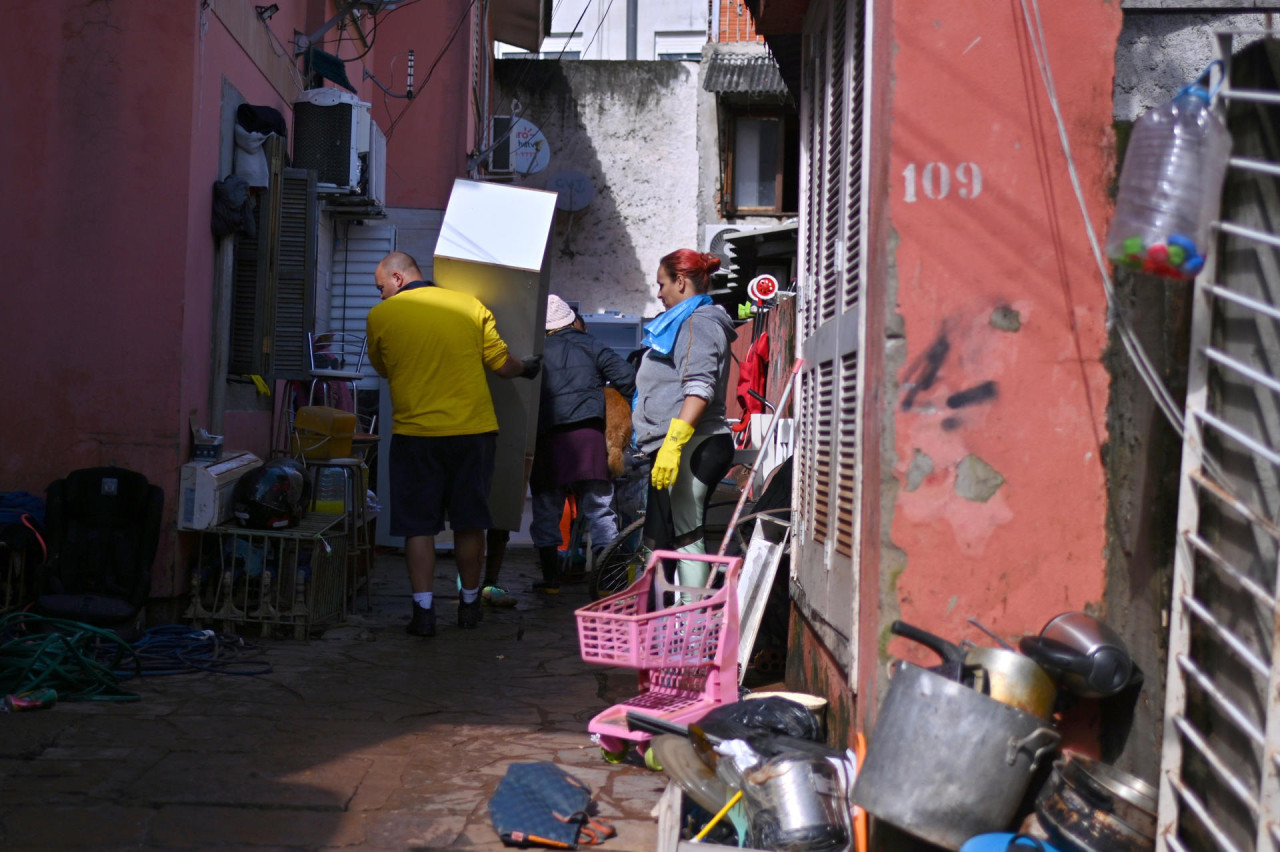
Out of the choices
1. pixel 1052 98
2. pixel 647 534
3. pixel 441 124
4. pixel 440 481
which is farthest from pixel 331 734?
pixel 441 124

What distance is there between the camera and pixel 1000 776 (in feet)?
9.05

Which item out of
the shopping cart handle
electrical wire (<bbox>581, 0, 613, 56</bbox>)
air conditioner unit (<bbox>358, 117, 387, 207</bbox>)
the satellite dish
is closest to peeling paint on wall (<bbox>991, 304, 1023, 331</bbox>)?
the shopping cart handle

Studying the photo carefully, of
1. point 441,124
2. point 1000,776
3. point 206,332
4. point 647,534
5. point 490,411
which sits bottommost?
point 1000,776

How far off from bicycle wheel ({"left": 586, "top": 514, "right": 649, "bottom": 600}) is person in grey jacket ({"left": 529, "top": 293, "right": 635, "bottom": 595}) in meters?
0.37

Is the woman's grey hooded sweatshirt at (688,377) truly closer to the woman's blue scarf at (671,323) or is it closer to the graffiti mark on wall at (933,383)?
the woman's blue scarf at (671,323)

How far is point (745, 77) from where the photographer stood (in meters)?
19.6

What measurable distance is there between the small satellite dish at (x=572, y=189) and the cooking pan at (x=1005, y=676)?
1793 cm

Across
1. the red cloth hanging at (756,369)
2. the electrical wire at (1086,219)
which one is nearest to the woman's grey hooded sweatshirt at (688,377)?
the electrical wire at (1086,219)

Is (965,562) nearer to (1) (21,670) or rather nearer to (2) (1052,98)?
(2) (1052,98)

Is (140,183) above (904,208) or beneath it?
above

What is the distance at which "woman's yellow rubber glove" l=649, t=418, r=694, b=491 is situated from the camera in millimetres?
5477

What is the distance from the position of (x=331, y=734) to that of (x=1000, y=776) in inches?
108

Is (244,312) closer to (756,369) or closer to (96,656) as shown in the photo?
(96,656)

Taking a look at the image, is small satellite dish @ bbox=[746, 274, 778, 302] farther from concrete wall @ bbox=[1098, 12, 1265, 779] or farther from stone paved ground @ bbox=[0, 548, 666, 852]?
concrete wall @ bbox=[1098, 12, 1265, 779]
